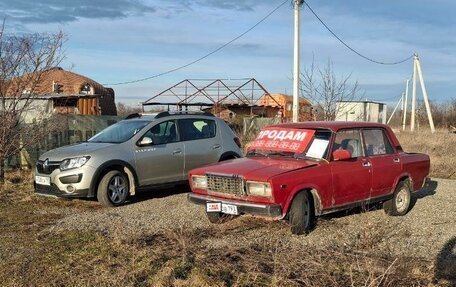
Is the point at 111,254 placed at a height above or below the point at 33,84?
below

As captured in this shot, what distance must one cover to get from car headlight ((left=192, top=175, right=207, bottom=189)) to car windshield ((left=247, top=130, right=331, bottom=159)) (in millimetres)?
1122

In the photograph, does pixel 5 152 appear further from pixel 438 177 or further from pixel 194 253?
pixel 438 177

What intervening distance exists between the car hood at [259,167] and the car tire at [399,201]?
7.01 feet

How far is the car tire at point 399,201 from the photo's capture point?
356 inches

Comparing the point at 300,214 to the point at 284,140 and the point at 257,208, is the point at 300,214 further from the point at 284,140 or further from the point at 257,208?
the point at 284,140

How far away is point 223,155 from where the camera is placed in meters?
11.5

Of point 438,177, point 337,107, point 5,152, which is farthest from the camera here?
point 337,107

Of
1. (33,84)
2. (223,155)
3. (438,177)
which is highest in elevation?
(33,84)

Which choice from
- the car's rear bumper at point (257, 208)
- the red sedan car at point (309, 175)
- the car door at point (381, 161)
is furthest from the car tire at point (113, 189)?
the car door at point (381, 161)

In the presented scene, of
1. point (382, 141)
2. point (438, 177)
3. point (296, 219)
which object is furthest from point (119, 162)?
point (438, 177)

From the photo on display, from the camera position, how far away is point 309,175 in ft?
23.9

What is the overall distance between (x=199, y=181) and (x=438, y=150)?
62.3 ft

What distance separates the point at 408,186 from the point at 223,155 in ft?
12.7

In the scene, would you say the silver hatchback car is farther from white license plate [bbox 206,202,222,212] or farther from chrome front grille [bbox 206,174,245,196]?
white license plate [bbox 206,202,222,212]
